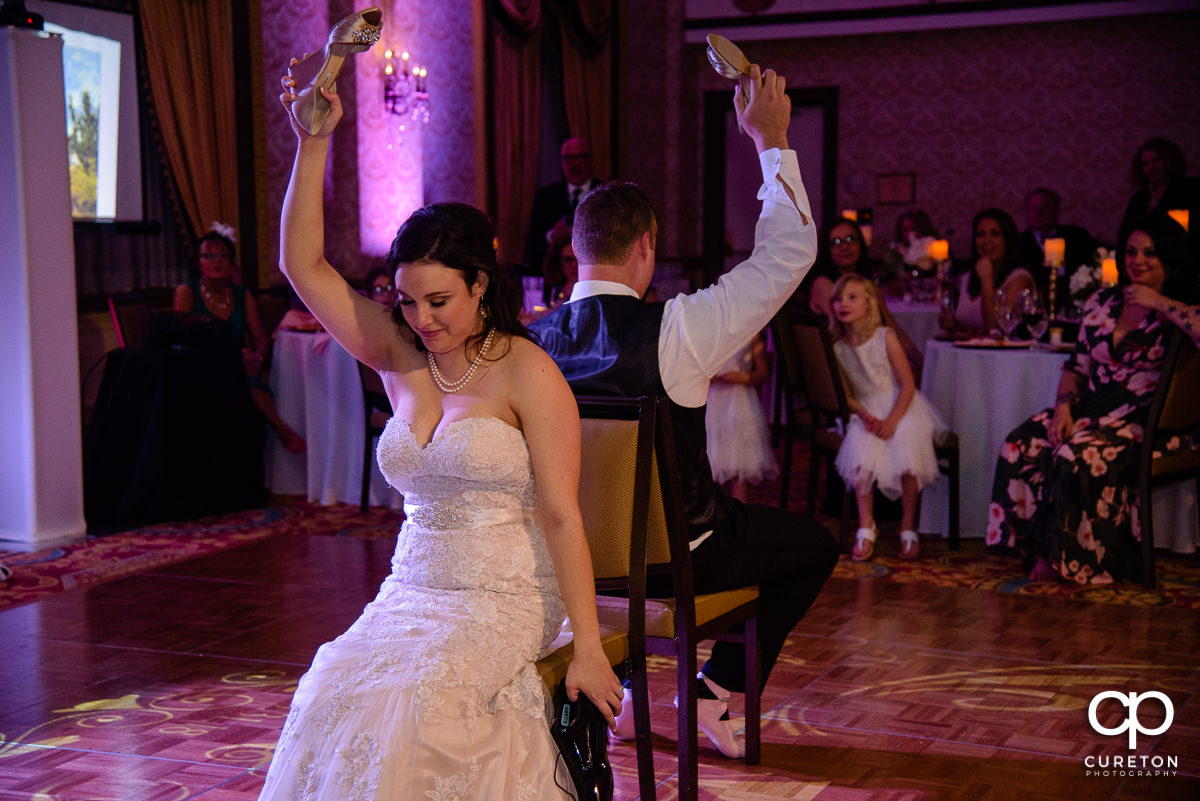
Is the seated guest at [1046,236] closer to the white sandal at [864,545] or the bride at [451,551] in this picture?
the white sandal at [864,545]

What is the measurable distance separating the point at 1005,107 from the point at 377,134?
18.0 ft

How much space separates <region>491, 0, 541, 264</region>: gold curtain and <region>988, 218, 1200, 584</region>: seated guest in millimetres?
4730

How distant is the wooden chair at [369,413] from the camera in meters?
5.86

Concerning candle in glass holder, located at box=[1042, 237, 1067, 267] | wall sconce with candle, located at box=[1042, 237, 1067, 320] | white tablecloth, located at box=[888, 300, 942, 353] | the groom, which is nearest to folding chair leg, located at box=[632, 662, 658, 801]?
the groom

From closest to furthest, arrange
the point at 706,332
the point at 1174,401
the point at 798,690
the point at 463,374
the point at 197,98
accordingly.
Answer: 1. the point at 463,374
2. the point at 706,332
3. the point at 798,690
4. the point at 1174,401
5. the point at 197,98

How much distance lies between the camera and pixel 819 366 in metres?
5.36

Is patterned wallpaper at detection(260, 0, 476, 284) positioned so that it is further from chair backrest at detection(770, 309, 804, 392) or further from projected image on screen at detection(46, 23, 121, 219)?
chair backrest at detection(770, 309, 804, 392)

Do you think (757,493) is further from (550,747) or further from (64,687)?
(550,747)

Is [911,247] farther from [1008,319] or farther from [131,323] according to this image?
[131,323]

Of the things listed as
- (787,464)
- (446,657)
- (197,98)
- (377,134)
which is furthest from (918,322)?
(446,657)

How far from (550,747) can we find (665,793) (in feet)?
2.72

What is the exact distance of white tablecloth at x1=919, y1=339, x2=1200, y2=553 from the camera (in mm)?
5141

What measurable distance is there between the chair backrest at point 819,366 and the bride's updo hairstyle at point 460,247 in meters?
3.02

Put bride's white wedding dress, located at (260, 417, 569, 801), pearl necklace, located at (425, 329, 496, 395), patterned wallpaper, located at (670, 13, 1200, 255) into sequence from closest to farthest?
bride's white wedding dress, located at (260, 417, 569, 801)
pearl necklace, located at (425, 329, 496, 395)
patterned wallpaper, located at (670, 13, 1200, 255)
